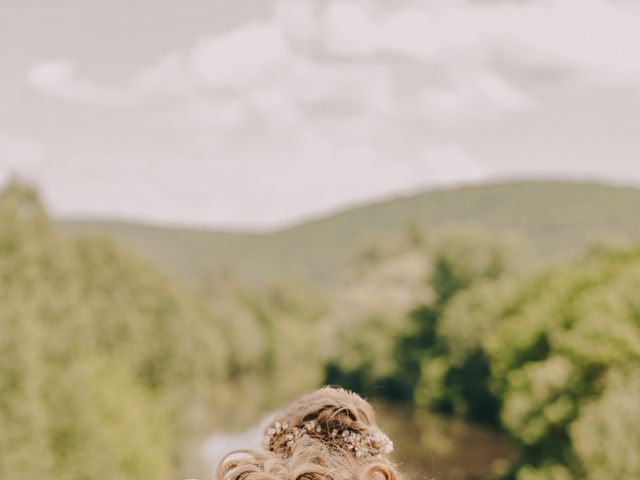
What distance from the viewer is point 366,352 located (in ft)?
182

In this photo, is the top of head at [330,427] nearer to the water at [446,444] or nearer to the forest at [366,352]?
the forest at [366,352]

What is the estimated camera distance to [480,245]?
2030 inches

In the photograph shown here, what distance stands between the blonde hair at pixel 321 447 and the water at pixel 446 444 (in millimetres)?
32124

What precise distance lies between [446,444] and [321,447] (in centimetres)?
4324

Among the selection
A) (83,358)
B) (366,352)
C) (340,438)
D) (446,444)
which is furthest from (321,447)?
(366,352)

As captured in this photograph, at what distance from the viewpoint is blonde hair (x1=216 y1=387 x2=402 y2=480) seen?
80.8 inches

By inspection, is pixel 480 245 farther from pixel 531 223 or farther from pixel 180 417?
pixel 531 223

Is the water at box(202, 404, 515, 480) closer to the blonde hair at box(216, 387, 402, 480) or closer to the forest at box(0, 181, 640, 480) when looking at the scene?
the forest at box(0, 181, 640, 480)

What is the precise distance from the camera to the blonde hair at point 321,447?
205 centimetres

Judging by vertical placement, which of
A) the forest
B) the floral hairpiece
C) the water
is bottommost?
the water

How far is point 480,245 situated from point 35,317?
34018 millimetres

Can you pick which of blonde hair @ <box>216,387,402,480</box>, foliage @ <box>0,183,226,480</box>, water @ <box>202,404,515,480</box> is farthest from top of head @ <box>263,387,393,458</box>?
water @ <box>202,404,515,480</box>

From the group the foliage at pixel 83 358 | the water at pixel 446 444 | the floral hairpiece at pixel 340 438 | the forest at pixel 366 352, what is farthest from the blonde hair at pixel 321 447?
the water at pixel 446 444

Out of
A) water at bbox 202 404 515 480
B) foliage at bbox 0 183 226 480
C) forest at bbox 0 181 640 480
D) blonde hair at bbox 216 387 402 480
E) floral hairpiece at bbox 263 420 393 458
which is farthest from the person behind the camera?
water at bbox 202 404 515 480
